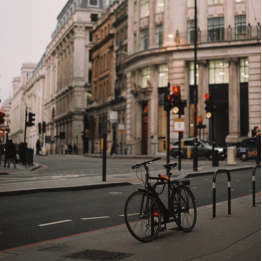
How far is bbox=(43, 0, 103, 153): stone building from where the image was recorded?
3484 inches

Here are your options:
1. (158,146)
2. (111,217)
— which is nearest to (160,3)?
(158,146)

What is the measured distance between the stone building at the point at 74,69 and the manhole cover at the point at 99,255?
Result: 73698 mm

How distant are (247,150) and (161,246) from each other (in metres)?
31.0

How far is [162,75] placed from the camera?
49.9 m

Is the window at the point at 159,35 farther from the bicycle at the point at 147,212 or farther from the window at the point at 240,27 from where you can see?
the bicycle at the point at 147,212

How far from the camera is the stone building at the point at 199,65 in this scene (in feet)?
145

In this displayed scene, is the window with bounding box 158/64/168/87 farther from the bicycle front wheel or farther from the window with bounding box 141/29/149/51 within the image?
the bicycle front wheel

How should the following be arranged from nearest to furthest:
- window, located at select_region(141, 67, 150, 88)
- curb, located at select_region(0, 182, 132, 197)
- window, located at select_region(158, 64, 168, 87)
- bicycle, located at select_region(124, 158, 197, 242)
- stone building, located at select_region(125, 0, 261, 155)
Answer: bicycle, located at select_region(124, 158, 197, 242) → curb, located at select_region(0, 182, 132, 197) → stone building, located at select_region(125, 0, 261, 155) → window, located at select_region(158, 64, 168, 87) → window, located at select_region(141, 67, 150, 88)

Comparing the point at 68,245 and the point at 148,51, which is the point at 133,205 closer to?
the point at 68,245

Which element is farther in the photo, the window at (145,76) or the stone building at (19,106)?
the stone building at (19,106)

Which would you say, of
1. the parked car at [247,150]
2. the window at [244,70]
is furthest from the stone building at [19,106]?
the parked car at [247,150]

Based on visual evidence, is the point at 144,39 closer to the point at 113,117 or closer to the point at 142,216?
the point at 113,117

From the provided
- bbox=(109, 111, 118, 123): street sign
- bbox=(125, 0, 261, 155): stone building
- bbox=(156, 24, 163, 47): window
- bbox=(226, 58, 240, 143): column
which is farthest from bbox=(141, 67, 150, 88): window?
bbox=(226, 58, 240, 143): column

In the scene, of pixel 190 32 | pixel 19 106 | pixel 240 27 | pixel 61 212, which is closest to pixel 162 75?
pixel 190 32
